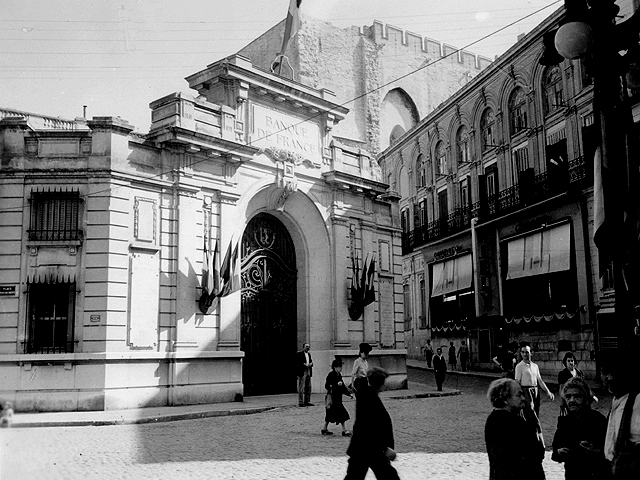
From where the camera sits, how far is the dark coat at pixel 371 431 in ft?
20.4

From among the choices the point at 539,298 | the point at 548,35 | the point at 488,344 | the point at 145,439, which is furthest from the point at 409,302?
the point at 548,35

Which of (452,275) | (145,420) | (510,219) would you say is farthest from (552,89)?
(145,420)

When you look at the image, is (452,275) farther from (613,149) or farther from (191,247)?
(613,149)

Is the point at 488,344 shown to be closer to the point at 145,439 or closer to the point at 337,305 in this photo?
the point at 337,305

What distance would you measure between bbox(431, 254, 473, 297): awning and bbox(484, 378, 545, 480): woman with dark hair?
97.0ft

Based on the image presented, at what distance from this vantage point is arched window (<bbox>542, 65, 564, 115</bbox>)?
94.9 feet

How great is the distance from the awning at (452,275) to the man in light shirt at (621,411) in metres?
29.2

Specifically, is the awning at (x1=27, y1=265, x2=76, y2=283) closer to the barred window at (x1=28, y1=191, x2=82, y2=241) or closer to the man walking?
the barred window at (x1=28, y1=191, x2=82, y2=241)

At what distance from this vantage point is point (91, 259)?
17.0 metres

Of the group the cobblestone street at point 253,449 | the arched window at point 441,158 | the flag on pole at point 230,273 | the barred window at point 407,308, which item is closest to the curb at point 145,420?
the cobblestone street at point 253,449

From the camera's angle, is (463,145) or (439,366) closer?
(439,366)

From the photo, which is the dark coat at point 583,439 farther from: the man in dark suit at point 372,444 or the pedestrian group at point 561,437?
the man in dark suit at point 372,444

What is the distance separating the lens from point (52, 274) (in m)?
16.9

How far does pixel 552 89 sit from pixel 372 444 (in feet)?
86.3
